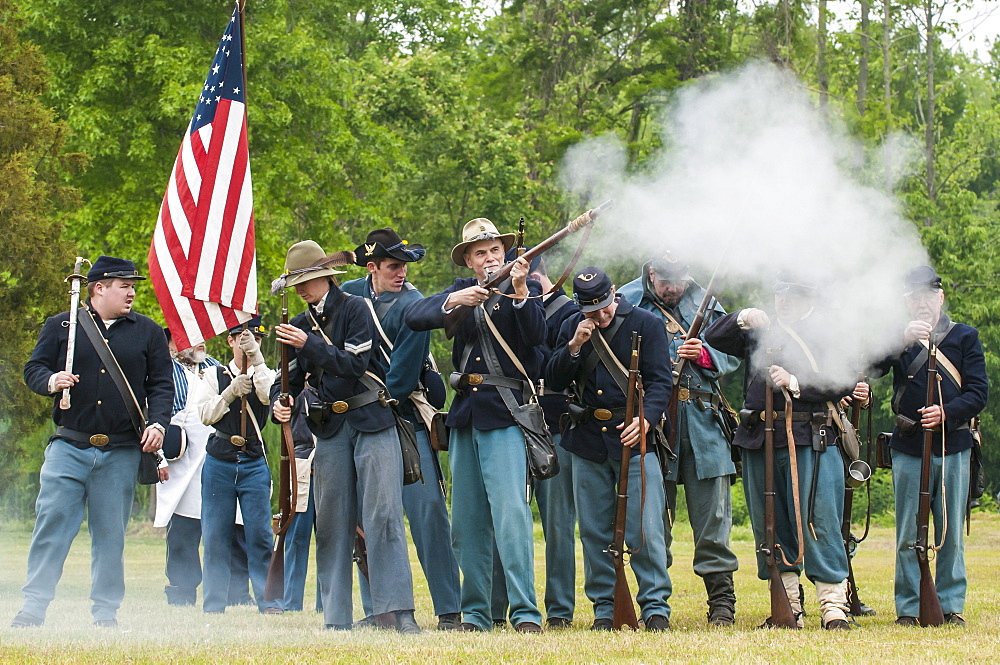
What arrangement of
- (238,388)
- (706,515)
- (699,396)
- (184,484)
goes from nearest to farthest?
(706,515) < (699,396) < (238,388) < (184,484)

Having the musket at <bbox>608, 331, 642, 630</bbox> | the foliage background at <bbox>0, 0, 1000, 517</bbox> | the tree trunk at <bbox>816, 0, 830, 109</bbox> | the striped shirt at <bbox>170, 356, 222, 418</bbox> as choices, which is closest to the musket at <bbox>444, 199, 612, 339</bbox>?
the musket at <bbox>608, 331, 642, 630</bbox>

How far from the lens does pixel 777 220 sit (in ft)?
27.1

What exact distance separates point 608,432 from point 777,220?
1692 millimetres

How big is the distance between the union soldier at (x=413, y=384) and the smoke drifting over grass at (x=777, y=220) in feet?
4.75

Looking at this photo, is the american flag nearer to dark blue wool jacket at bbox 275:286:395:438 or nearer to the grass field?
dark blue wool jacket at bbox 275:286:395:438

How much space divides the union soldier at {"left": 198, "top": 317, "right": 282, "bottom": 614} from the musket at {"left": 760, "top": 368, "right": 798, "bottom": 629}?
3950 mm

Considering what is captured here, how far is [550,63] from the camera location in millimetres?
27141

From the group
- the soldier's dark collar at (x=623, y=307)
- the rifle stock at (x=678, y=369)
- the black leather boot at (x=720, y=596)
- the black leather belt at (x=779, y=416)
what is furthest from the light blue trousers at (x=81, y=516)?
the black leather belt at (x=779, y=416)

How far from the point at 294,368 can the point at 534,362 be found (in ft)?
4.80

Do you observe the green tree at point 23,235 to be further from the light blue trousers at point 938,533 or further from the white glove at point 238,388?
the light blue trousers at point 938,533

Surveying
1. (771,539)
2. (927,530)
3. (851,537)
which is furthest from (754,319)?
(851,537)

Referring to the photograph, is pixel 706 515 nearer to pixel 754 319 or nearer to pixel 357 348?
pixel 754 319

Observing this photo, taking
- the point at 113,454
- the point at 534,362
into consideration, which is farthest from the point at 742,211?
the point at 113,454

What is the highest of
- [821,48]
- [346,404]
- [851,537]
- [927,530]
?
[821,48]
